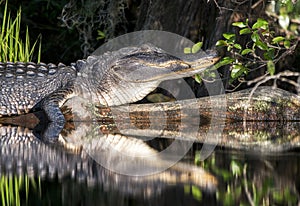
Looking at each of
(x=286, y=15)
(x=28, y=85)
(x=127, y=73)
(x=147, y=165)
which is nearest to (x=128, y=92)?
(x=127, y=73)

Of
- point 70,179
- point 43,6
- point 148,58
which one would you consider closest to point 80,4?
point 43,6

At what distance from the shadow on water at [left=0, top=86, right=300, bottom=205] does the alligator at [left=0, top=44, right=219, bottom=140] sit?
0.78m

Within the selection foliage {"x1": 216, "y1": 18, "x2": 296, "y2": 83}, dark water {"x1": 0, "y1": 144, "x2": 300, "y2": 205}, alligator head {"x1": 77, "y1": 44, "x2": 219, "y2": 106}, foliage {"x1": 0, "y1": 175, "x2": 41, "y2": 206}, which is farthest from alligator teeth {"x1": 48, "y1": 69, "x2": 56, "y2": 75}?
foliage {"x1": 0, "y1": 175, "x2": 41, "y2": 206}

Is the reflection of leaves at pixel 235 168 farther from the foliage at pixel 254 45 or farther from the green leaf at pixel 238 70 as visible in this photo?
the green leaf at pixel 238 70

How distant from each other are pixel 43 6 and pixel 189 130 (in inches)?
213

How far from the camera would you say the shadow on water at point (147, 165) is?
3896 millimetres

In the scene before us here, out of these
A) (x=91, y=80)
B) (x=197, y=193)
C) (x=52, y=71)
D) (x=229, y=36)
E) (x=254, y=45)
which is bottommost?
(x=197, y=193)

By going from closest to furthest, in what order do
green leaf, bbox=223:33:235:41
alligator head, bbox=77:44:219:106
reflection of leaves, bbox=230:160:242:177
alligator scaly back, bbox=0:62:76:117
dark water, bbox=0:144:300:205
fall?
1. dark water, bbox=0:144:300:205
2. reflection of leaves, bbox=230:160:242:177
3. green leaf, bbox=223:33:235:41
4. alligator head, bbox=77:44:219:106
5. alligator scaly back, bbox=0:62:76:117

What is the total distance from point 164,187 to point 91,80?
3.81 metres

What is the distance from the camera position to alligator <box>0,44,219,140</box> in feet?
25.0

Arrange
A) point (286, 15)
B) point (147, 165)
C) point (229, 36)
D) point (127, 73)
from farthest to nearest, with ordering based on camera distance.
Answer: point (127, 73) < point (229, 36) < point (147, 165) < point (286, 15)

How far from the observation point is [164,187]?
13.5ft

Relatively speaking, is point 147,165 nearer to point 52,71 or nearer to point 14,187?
point 14,187

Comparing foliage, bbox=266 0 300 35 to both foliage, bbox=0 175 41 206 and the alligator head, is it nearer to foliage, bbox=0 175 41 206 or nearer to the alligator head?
foliage, bbox=0 175 41 206
